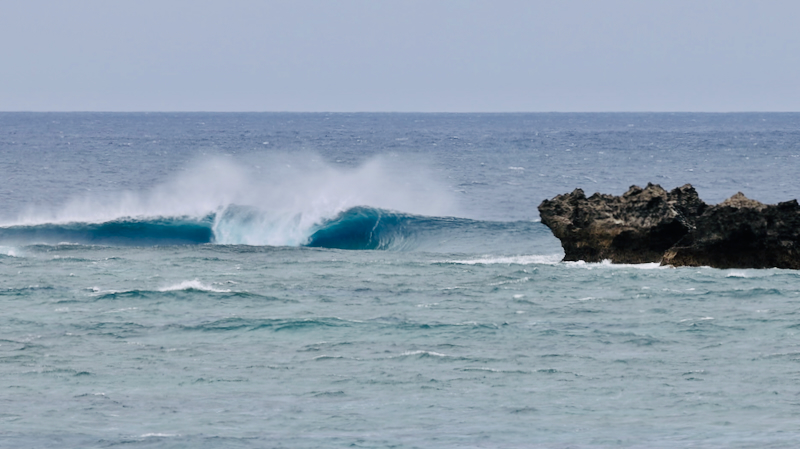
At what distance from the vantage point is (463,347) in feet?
72.3

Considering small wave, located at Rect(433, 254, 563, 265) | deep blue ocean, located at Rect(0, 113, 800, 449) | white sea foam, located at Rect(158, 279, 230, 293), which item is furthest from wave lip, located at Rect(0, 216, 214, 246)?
white sea foam, located at Rect(158, 279, 230, 293)

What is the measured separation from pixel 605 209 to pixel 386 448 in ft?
60.8

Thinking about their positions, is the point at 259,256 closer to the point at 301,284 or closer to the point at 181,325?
the point at 301,284

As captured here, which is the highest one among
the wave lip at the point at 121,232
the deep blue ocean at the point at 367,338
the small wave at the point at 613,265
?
the small wave at the point at 613,265

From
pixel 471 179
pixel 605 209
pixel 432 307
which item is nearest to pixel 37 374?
A: pixel 432 307

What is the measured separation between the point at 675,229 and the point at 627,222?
1.36 metres

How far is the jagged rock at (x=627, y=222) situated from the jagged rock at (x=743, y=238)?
24.1 inches

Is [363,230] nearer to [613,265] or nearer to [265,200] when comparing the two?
[265,200]

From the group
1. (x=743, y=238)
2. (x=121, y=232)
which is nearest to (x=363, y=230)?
(x=121, y=232)

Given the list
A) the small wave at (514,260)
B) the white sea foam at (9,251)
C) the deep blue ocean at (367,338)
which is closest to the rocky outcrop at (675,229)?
the deep blue ocean at (367,338)

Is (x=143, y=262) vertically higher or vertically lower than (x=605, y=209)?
lower

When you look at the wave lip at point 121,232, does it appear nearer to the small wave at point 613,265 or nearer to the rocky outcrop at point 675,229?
the rocky outcrop at point 675,229

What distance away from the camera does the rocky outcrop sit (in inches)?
1187

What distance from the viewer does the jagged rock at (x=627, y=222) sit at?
105 feet
